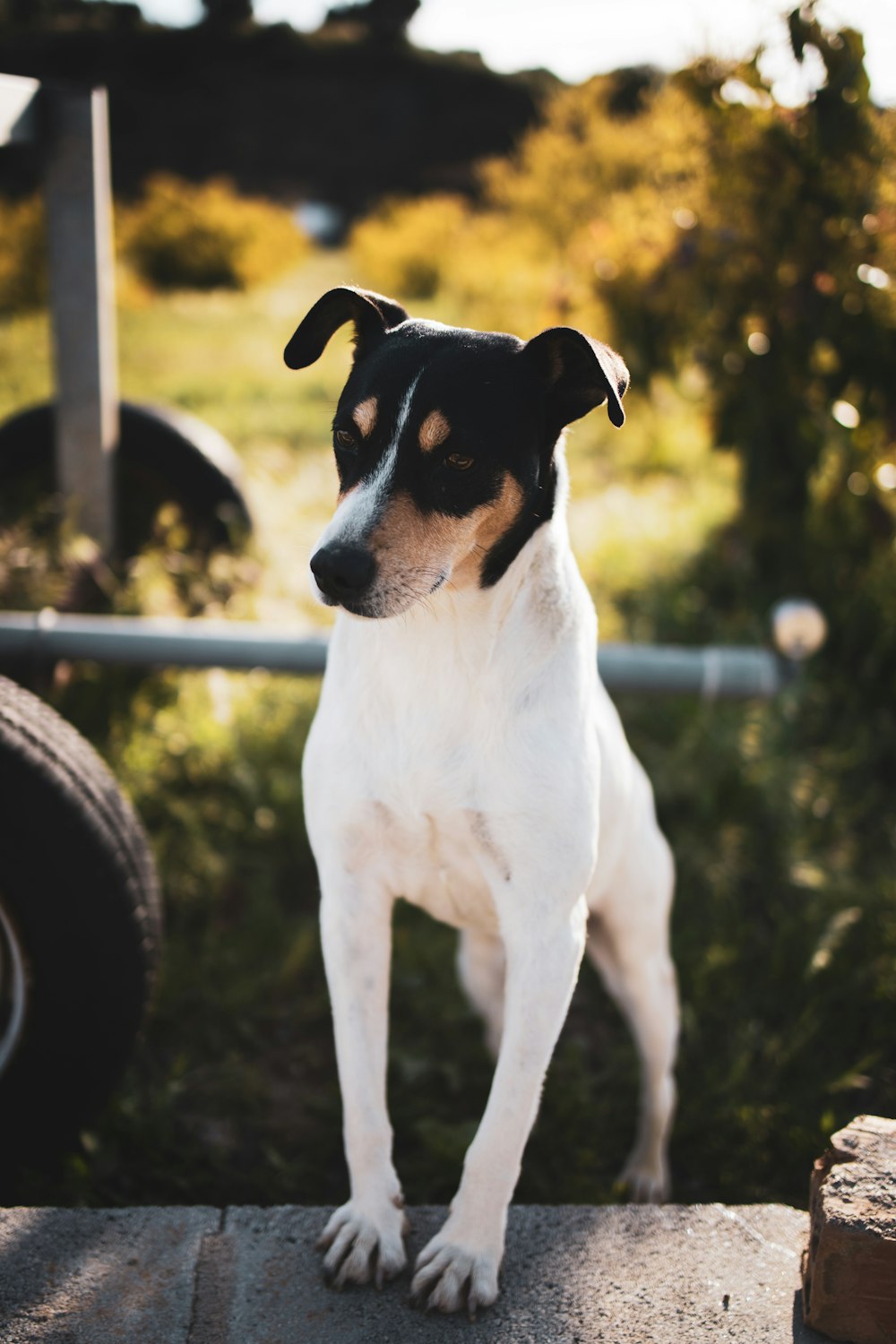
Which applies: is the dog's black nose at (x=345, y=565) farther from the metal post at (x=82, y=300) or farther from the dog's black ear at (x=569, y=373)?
the metal post at (x=82, y=300)

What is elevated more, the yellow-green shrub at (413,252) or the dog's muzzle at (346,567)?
the yellow-green shrub at (413,252)

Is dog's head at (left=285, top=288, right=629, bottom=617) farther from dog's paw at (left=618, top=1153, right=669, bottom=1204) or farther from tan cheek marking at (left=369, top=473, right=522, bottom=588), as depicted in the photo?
dog's paw at (left=618, top=1153, right=669, bottom=1204)

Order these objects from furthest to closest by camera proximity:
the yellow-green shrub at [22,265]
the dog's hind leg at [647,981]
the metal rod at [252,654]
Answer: the yellow-green shrub at [22,265] → the metal rod at [252,654] → the dog's hind leg at [647,981]

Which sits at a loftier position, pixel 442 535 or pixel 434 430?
pixel 434 430

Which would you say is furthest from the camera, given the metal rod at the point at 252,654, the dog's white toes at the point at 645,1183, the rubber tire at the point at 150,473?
the rubber tire at the point at 150,473

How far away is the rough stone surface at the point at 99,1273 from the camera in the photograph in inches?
71.4

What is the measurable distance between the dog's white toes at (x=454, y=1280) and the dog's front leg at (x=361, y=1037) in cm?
11

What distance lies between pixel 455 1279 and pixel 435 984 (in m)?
1.31

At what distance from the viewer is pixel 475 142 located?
804 inches

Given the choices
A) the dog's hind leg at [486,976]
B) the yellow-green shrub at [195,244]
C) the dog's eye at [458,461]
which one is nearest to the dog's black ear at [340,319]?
the dog's eye at [458,461]

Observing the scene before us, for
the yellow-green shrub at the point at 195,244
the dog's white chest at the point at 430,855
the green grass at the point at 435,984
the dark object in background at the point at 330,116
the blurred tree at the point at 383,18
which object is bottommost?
the green grass at the point at 435,984

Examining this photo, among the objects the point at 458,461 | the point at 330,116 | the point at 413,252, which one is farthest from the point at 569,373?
the point at 330,116

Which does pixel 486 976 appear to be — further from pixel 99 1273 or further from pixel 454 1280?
pixel 99 1273

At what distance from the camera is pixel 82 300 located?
4.12 metres
